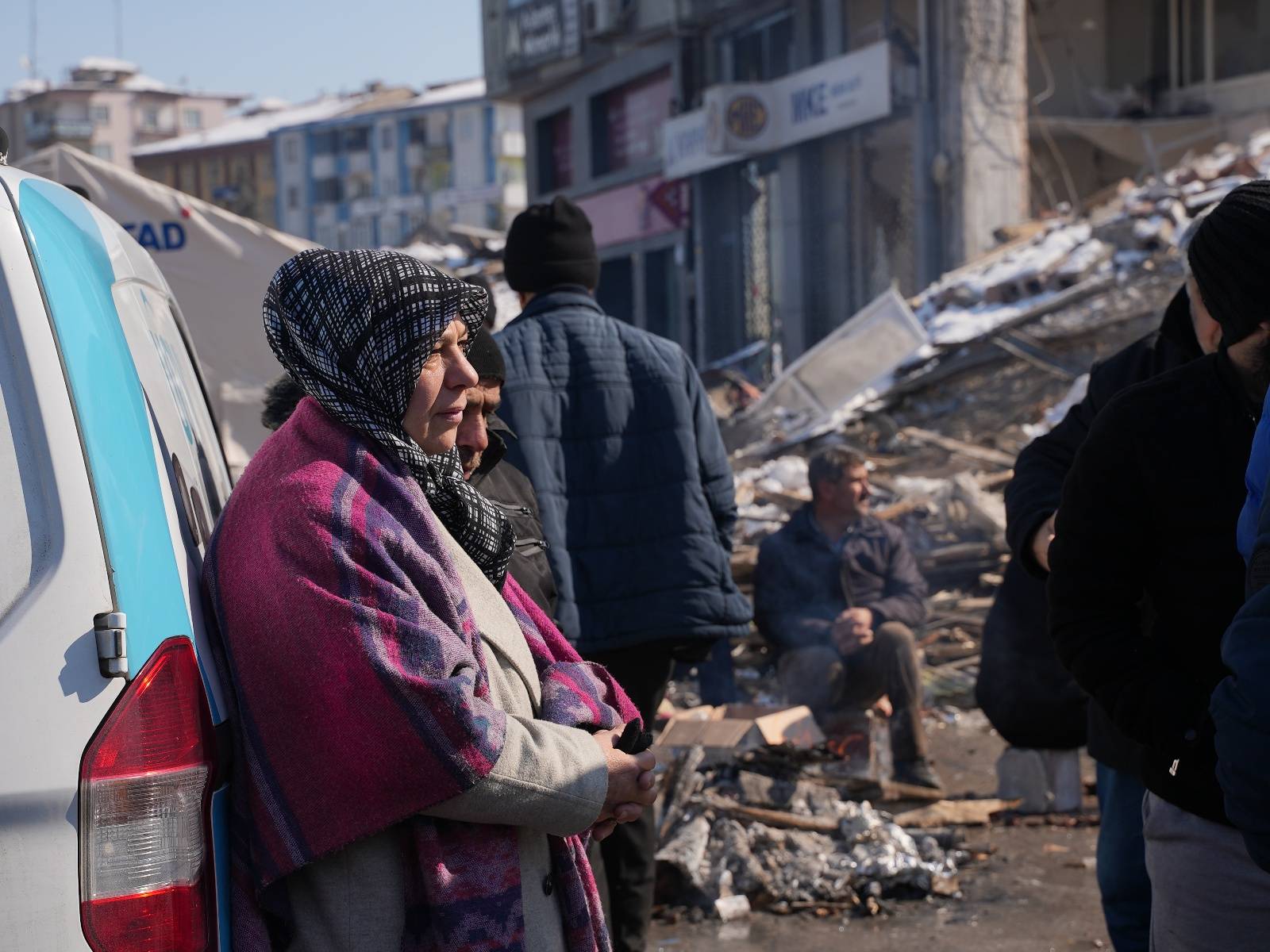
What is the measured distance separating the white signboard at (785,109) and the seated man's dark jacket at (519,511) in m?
16.9

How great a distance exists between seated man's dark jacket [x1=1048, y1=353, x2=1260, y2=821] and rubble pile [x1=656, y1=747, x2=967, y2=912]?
2669 millimetres

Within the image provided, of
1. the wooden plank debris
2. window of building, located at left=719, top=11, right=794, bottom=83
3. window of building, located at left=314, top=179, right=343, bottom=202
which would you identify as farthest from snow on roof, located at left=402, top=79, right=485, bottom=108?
the wooden plank debris

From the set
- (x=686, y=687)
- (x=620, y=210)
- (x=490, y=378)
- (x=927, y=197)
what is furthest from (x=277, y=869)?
(x=620, y=210)

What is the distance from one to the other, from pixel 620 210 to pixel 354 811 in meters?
26.9

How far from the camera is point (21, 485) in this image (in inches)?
66.7

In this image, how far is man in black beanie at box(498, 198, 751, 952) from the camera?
400cm

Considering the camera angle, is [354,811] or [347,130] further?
[347,130]

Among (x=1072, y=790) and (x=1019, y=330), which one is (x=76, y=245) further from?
(x=1019, y=330)

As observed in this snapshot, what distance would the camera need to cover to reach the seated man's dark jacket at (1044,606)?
3.01 meters

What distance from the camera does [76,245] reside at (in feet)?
6.70

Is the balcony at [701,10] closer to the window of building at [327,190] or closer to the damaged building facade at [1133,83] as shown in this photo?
the damaged building facade at [1133,83]

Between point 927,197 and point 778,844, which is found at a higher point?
point 927,197

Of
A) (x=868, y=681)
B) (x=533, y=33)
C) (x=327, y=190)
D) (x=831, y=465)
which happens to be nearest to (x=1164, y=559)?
(x=868, y=681)

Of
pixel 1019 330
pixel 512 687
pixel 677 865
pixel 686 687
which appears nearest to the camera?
pixel 512 687
